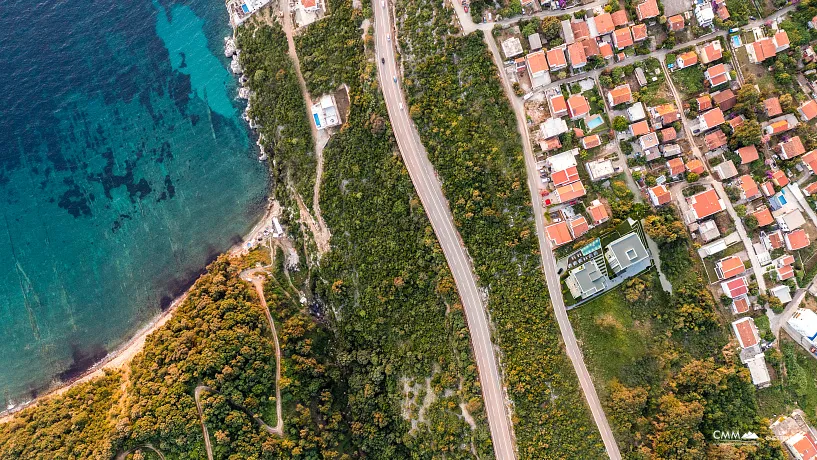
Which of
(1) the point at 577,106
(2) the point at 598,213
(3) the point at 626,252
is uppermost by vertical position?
(1) the point at 577,106

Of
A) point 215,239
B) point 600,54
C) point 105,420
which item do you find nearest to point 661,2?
point 600,54

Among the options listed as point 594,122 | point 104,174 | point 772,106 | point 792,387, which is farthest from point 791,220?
point 104,174

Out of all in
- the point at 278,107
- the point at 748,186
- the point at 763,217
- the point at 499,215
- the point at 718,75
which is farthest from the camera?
the point at 278,107

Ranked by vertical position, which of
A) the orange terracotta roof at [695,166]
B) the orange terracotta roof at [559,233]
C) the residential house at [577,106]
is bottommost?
the orange terracotta roof at [559,233]

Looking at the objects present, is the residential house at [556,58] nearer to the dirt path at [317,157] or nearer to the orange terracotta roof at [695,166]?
the orange terracotta roof at [695,166]

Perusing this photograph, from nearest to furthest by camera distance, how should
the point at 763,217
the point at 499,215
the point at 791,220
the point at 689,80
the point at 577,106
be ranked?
1. the point at 791,220
2. the point at 763,217
3. the point at 577,106
4. the point at 499,215
5. the point at 689,80

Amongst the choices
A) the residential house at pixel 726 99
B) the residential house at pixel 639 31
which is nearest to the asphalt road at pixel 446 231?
the residential house at pixel 639 31

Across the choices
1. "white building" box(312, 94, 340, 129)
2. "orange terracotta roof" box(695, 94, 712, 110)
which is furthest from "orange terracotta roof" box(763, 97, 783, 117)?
"white building" box(312, 94, 340, 129)

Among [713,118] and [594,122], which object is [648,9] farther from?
[713,118]
